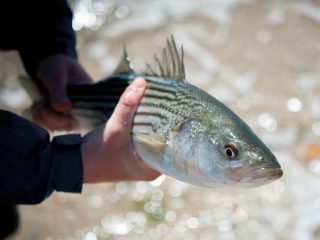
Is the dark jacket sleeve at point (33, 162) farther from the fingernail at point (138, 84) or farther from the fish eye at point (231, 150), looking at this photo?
the fish eye at point (231, 150)

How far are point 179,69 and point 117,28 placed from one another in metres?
2.96

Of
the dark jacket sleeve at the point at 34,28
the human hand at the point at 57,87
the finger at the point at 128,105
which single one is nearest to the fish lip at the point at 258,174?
the finger at the point at 128,105

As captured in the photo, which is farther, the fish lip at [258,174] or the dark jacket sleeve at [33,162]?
the dark jacket sleeve at [33,162]

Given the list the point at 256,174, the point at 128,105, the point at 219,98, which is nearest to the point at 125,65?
the point at 128,105

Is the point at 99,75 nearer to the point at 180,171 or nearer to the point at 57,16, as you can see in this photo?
the point at 57,16

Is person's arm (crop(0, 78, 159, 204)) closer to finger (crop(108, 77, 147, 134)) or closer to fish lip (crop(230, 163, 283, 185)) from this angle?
finger (crop(108, 77, 147, 134))

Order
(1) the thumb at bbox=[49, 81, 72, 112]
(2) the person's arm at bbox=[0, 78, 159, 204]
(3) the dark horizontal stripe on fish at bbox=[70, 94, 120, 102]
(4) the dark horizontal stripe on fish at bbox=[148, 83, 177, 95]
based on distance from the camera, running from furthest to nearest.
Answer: (1) the thumb at bbox=[49, 81, 72, 112], (3) the dark horizontal stripe on fish at bbox=[70, 94, 120, 102], (2) the person's arm at bbox=[0, 78, 159, 204], (4) the dark horizontal stripe on fish at bbox=[148, 83, 177, 95]

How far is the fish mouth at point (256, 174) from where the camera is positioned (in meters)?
1.74

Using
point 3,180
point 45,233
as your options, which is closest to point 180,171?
point 3,180

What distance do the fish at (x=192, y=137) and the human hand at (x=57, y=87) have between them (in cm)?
49

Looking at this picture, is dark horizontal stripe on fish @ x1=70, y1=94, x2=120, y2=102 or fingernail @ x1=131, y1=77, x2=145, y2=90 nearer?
fingernail @ x1=131, y1=77, x2=145, y2=90

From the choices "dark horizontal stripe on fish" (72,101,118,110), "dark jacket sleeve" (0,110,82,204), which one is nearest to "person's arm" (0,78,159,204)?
"dark jacket sleeve" (0,110,82,204)

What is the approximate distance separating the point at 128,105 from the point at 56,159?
1.31 ft

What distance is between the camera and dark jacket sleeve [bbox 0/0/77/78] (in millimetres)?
3094
